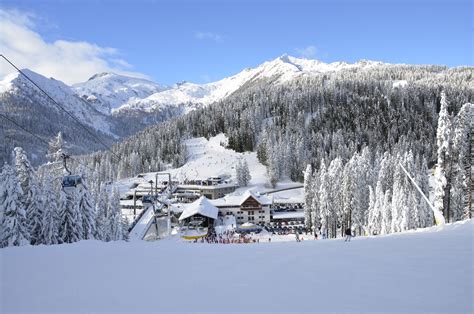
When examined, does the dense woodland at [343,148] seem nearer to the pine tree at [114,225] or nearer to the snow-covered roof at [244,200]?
the pine tree at [114,225]

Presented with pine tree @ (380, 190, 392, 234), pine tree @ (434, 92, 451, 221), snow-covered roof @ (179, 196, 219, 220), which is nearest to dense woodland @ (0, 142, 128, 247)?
pine tree @ (434, 92, 451, 221)

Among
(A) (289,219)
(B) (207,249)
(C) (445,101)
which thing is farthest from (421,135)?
(B) (207,249)

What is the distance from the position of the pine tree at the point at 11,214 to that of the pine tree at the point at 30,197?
249cm

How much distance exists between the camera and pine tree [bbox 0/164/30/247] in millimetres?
28375

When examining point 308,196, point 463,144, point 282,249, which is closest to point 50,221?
point 282,249

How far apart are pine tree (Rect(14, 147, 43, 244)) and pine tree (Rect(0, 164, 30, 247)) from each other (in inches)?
98.0

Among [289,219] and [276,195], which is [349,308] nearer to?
[289,219]

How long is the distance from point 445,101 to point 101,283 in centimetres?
3016

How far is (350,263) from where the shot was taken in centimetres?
1145

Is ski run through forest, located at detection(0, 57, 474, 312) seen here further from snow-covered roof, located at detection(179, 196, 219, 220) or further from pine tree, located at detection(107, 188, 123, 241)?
snow-covered roof, located at detection(179, 196, 219, 220)

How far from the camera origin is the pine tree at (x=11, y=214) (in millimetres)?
28375

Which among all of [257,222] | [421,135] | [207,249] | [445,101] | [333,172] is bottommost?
[257,222]

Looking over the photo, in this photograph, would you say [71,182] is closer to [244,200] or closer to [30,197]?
[30,197]

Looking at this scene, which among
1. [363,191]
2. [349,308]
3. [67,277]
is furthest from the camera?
[363,191]
